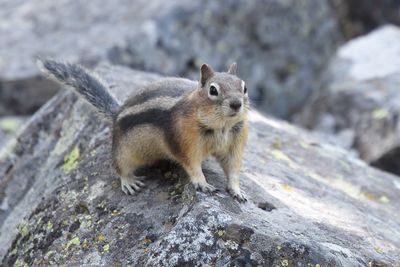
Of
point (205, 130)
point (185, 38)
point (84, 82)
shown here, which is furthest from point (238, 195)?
point (185, 38)

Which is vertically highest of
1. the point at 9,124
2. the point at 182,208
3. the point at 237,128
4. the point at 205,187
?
the point at 237,128

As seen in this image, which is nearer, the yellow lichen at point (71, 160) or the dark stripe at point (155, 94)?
the dark stripe at point (155, 94)

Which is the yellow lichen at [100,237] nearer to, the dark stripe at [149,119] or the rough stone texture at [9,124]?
the dark stripe at [149,119]

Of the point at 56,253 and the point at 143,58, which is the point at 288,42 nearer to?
the point at 143,58

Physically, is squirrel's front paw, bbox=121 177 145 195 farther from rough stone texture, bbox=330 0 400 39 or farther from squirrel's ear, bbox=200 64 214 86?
rough stone texture, bbox=330 0 400 39

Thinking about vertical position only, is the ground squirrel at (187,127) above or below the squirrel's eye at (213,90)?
below

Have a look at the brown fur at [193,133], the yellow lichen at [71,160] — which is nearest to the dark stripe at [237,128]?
the brown fur at [193,133]

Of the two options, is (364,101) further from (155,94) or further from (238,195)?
(238,195)
